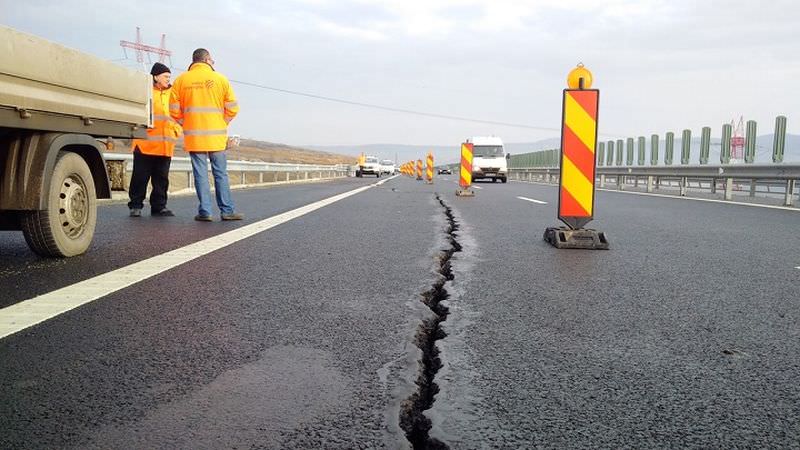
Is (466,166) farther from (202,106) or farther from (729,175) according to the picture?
(202,106)

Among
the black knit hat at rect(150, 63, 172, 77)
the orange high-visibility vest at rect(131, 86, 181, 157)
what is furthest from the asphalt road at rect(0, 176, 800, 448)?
the black knit hat at rect(150, 63, 172, 77)

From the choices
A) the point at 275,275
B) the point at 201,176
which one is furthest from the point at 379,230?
the point at 275,275

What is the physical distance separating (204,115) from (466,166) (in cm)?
900

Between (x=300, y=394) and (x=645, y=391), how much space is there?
3.60 ft

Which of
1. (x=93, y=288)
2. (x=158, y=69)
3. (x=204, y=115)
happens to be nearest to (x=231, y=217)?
(x=204, y=115)

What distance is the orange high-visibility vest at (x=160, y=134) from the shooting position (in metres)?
7.60

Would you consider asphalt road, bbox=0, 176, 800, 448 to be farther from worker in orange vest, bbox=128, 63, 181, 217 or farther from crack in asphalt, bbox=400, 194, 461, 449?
worker in orange vest, bbox=128, 63, 181, 217

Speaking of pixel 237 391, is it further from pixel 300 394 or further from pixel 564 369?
pixel 564 369

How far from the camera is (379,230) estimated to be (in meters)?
6.46

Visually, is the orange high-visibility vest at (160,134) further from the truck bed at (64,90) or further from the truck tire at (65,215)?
the truck tire at (65,215)

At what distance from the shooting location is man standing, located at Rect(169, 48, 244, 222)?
6.98 meters

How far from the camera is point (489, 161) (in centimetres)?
2648

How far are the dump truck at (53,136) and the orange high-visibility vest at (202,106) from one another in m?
2.01

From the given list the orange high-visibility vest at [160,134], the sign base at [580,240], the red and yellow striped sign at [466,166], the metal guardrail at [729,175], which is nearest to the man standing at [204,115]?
the orange high-visibility vest at [160,134]
